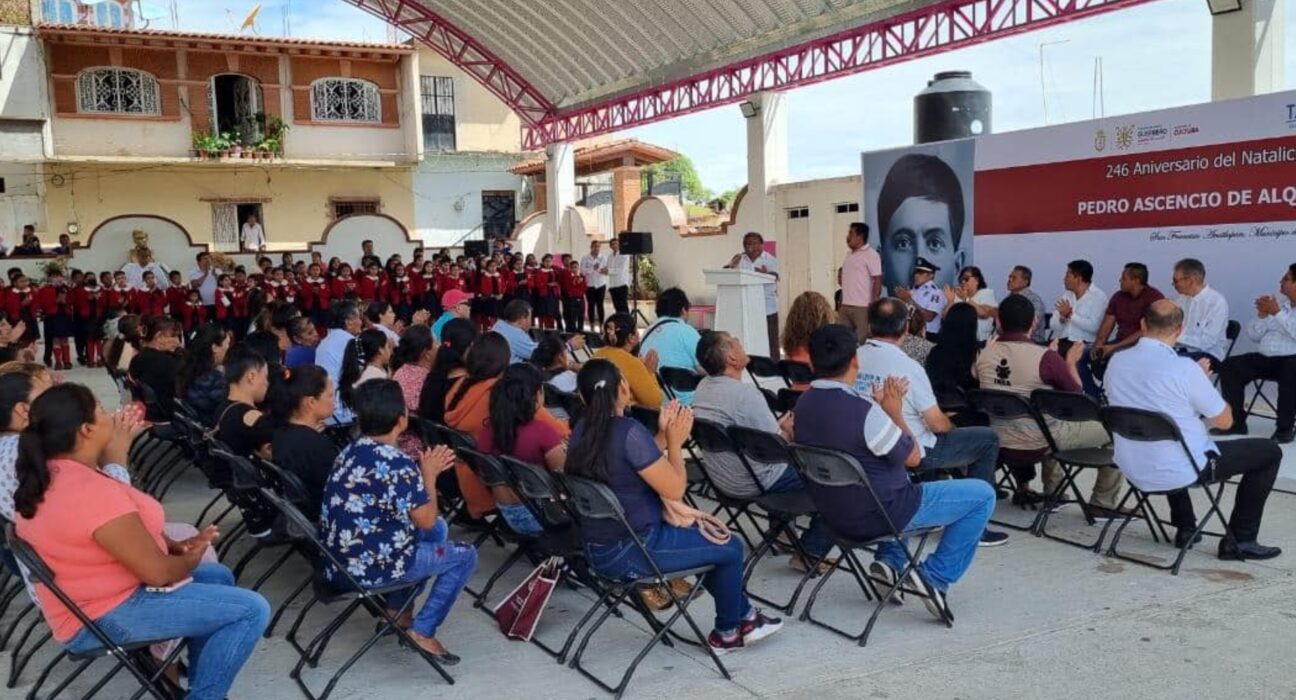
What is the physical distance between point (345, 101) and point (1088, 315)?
21598mm

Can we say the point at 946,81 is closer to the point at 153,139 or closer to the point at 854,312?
the point at 854,312

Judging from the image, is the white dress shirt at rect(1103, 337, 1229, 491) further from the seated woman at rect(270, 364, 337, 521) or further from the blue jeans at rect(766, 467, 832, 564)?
the seated woman at rect(270, 364, 337, 521)

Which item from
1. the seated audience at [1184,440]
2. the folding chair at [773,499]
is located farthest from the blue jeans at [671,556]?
the seated audience at [1184,440]

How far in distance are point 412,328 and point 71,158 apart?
20.3 meters

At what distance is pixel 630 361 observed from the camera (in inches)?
242

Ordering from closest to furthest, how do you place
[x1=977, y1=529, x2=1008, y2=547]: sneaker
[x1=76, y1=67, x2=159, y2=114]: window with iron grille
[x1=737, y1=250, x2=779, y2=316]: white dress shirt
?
[x1=977, y1=529, x2=1008, y2=547]: sneaker
[x1=737, y1=250, x2=779, y2=316]: white dress shirt
[x1=76, y1=67, x2=159, y2=114]: window with iron grille

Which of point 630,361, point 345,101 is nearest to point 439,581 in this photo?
point 630,361

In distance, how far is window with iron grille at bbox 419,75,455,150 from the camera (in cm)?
2895

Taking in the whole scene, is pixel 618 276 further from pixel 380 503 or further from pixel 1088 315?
pixel 380 503

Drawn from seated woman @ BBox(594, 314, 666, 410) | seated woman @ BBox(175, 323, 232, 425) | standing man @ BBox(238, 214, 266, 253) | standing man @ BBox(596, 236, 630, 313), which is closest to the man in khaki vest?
seated woman @ BBox(594, 314, 666, 410)

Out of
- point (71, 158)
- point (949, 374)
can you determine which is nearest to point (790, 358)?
point (949, 374)

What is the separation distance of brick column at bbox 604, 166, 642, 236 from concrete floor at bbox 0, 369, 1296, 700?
70.6ft

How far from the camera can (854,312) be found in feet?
34.6

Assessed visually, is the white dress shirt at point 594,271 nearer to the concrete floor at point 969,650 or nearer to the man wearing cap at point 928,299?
the man wearing cap at point 928,299
